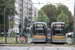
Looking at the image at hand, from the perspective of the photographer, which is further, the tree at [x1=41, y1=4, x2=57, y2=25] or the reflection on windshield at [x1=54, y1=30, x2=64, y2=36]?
the tree at [x1=41, y1=4, x2=57, y2=25]

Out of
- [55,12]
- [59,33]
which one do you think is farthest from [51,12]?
[59,33]

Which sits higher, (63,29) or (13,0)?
(13,0)

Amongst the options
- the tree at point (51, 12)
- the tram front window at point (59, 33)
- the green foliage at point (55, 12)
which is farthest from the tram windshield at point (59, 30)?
the tree at point (51, 12)

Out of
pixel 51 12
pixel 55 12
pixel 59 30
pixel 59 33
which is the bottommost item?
pixel 59 33

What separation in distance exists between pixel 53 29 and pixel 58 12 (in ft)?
157

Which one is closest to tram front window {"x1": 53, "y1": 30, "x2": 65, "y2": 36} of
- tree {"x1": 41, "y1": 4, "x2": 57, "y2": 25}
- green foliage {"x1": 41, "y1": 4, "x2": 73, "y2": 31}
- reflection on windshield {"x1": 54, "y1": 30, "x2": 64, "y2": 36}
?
reflection on windshield {"x1": 54, "y1": 30, "x2": 64, "y2": 36}

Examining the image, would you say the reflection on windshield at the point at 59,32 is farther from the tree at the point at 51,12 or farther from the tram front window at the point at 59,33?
the tree at the point at 51,12

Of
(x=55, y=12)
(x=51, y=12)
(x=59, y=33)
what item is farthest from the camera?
(x=51, y=12)

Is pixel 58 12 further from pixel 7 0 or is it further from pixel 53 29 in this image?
pixel 53 29

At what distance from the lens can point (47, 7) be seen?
Result: 3174 inches

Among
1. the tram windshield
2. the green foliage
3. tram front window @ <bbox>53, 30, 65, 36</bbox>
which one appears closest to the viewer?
tram front window @ <bbox>53, 30, 65, 36</bbox>

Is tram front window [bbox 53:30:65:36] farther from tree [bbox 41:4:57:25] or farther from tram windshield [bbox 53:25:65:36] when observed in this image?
tree [bbox 41:4:57:25]

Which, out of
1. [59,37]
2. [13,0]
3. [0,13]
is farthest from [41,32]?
[13,0]

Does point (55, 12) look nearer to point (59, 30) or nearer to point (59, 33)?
point (59, 30)
